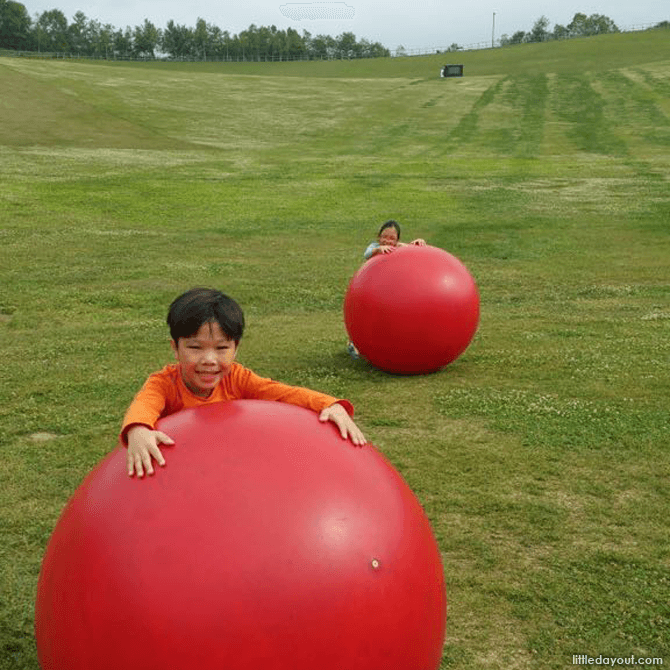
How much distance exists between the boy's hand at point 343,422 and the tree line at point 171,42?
149m

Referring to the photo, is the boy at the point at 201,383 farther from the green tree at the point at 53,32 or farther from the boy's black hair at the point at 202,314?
the green tree at the point at 53,32

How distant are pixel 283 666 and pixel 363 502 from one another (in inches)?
30.8

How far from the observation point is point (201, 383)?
4.85m

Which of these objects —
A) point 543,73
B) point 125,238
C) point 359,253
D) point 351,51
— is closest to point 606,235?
point 359,253

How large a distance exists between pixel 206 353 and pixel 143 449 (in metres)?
0.70

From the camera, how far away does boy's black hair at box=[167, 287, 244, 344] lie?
4.57 meters

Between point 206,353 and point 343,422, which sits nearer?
point 343,422

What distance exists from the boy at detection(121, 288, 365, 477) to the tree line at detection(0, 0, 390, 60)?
149m

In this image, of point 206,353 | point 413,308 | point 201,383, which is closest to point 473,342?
point 413,308

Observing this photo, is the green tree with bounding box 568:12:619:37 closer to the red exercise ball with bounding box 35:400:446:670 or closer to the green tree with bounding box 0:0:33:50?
the green tree with bounding box 0:0:33:50

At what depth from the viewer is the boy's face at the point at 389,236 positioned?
37.1 ft

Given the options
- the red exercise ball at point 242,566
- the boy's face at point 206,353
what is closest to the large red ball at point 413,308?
the boy's face at point 206,353

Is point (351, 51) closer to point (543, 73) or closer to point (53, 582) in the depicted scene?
point (543, 73)

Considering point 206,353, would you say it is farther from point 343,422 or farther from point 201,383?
point 343,422
